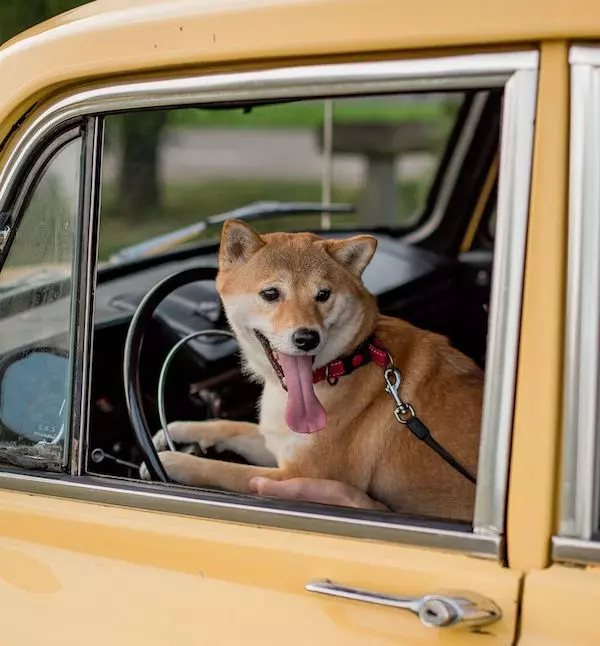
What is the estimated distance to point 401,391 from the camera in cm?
243

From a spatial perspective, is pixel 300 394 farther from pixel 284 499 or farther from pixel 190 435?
pixel 284 499

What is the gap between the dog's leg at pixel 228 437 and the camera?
2748 mm

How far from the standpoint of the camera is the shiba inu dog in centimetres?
234

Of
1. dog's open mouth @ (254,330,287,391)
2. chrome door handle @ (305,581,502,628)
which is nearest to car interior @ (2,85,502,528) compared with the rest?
dog's open mouth @ (254,330,287,391)

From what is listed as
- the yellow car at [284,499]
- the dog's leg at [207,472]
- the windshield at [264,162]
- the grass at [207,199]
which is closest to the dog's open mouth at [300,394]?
the dog's leg at [207,472]

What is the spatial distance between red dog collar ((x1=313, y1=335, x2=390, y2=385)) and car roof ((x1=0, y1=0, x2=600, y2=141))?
1.02m

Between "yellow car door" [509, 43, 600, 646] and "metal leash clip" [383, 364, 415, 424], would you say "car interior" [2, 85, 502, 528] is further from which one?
"yellow car door" [509, 43, 600, 646]

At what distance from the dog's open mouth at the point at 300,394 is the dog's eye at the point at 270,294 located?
18 cm

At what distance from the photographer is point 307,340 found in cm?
249

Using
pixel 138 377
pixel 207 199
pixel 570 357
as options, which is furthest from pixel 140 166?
pixel 570 357

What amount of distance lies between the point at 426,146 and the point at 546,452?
11120mm

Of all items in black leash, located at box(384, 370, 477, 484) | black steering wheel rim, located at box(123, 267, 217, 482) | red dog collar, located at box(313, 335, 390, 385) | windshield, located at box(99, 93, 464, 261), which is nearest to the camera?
black steering wheel rim, located at box(123, 267, 217, 482)

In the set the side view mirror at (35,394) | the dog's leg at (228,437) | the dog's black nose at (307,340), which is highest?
the dog's black nose at (307,340)

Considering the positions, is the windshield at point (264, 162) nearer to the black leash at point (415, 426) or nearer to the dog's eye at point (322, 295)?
the dog's eye at point (322, 295)
